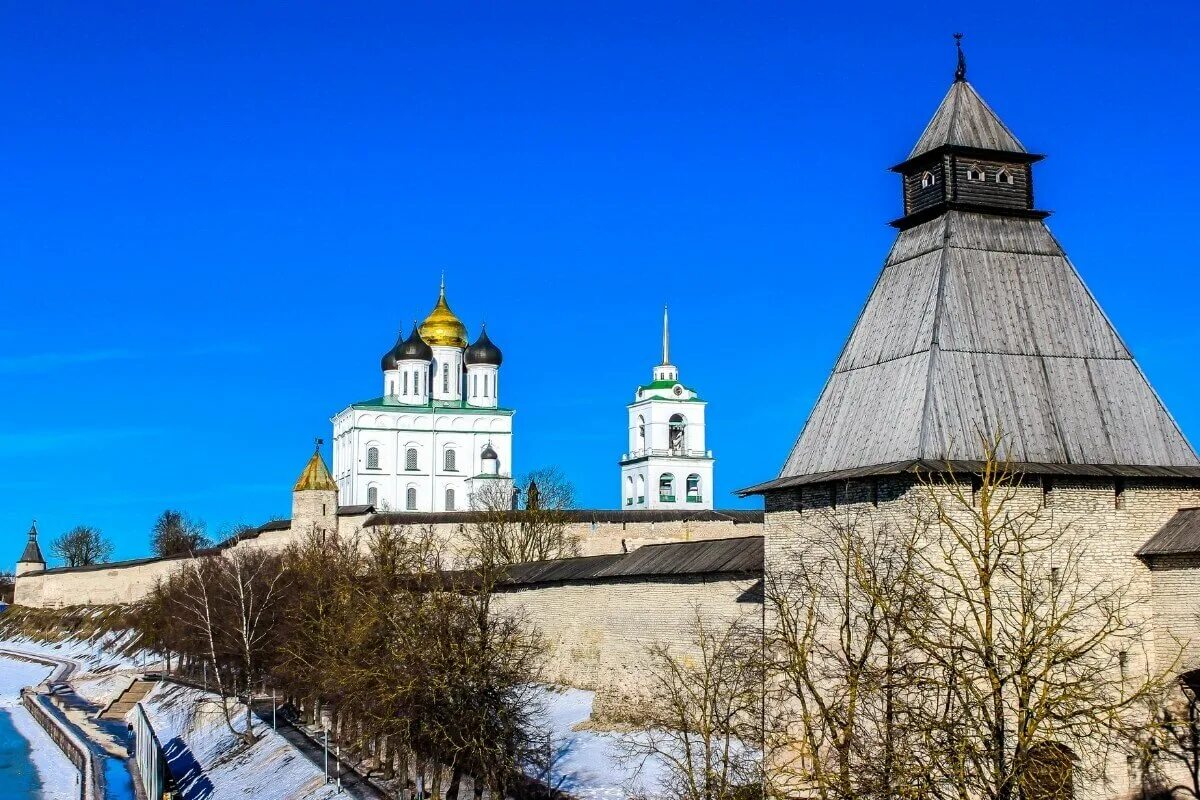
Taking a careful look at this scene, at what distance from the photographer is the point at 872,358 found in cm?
1418

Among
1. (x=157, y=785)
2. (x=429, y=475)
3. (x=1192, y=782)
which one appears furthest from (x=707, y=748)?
(x=429, y=475)

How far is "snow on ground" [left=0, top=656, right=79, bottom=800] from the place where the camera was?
74.4ft

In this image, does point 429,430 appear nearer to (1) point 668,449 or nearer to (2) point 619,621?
(1) point 668,449

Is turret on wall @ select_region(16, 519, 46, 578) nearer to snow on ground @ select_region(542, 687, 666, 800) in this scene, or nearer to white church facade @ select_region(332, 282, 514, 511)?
white church facade @ select_region(332, 282, 514, 511)

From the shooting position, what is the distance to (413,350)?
60844 mm

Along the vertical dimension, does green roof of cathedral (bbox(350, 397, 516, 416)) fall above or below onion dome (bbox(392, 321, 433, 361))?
below

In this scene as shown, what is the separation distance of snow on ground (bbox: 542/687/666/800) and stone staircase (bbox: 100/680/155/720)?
14.8m

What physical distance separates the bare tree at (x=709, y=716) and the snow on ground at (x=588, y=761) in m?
0.19

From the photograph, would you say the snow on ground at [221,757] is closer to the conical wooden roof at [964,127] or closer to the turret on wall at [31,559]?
the conical wooden roof at [964,127]

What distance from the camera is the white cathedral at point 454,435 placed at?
2362 inches

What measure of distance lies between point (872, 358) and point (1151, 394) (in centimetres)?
259

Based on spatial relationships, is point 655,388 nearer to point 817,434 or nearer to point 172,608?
point 172,608

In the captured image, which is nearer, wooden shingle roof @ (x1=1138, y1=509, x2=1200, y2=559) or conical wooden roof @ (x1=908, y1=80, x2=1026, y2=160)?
wooden shingle roof @ (x1=1138, y1=509, x2=1200, y2=559)

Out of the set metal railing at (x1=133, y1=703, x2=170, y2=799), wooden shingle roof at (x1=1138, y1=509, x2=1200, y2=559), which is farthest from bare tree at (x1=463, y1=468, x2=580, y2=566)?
wooden shingle roof at (x1=1138, y1=509, x2=1200, y2=559)
